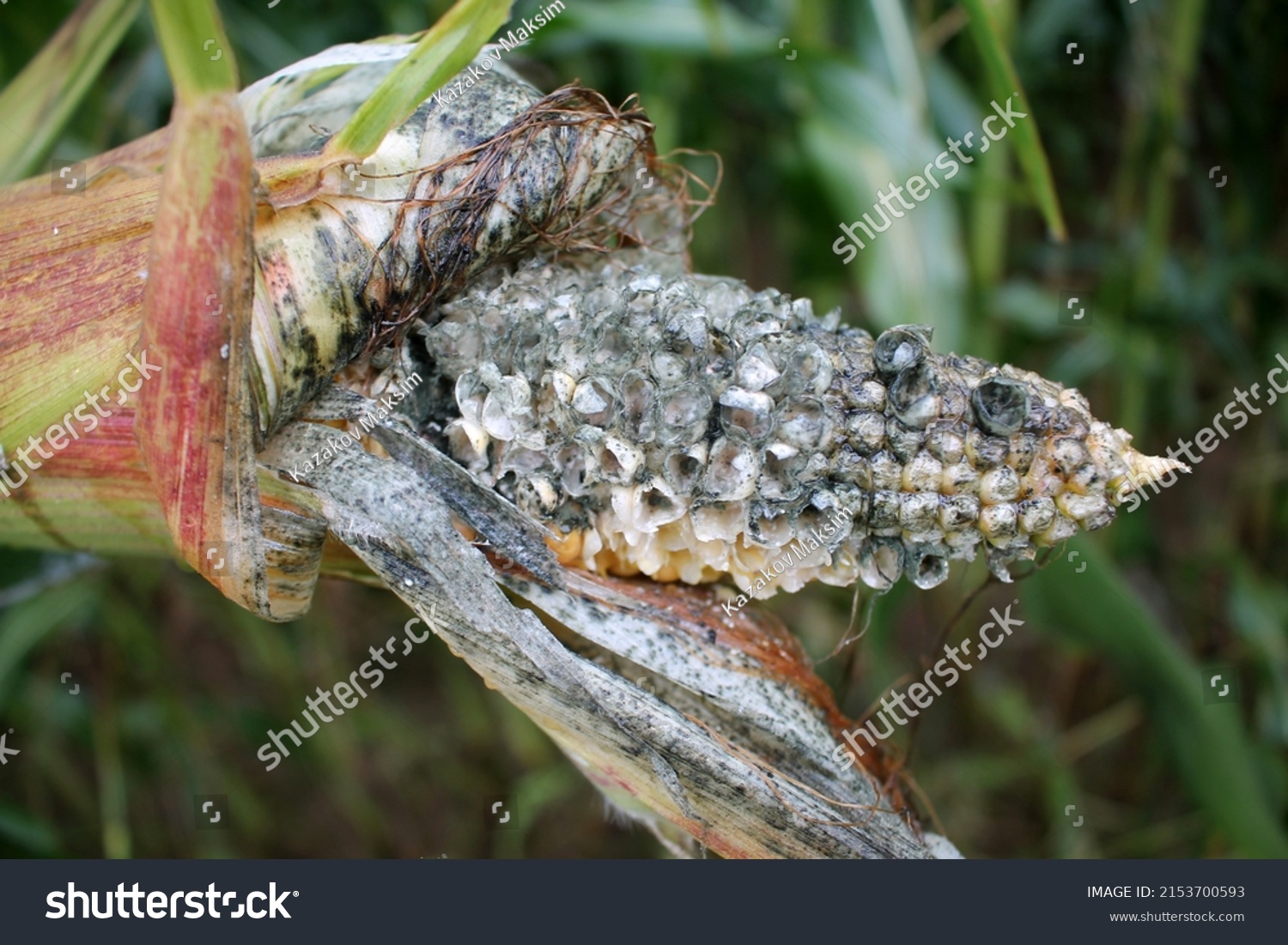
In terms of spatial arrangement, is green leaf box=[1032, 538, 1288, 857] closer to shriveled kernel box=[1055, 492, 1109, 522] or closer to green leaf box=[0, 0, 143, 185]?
shriveled kernel box=[1055, 492, 1109, 522]

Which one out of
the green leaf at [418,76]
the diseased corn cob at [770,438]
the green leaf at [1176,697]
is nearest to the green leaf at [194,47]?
the green leaf at [418,76]

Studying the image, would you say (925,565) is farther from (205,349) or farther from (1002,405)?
(205,349)

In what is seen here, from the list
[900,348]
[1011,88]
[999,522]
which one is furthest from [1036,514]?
[1011,88]

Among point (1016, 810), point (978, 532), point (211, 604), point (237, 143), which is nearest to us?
point (237, 143)

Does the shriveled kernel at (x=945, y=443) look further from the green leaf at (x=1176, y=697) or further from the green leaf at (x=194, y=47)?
the green leaf at (x=1176, y=697)

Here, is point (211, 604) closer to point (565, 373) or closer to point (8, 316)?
point (8, 316)

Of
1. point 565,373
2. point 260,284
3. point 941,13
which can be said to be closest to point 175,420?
point 260,284
